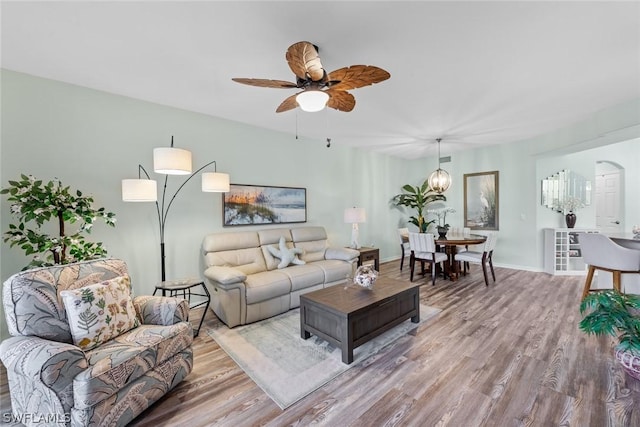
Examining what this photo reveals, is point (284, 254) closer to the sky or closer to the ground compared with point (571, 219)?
closer to the ground

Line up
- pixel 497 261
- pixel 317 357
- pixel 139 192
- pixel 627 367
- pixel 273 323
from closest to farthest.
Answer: pixel 627 367
pixel 317 357
pixel 139 192
pixel 273 323
pixel 497 261

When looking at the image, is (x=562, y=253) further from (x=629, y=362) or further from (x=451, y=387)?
(x=451, y=387)

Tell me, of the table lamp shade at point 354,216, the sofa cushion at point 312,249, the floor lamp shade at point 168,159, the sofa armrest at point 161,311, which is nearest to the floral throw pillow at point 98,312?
the sofa armrest at point 161,311

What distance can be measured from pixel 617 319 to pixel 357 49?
2.99 metres

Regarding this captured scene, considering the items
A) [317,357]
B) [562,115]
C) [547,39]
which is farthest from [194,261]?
[562,115]

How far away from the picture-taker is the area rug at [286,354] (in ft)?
6.41

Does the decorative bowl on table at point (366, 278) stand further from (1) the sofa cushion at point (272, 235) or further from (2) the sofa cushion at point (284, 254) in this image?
(1) the sofa cushion at point (272, 235)

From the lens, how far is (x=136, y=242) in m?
3.15

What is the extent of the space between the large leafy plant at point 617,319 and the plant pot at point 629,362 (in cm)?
3

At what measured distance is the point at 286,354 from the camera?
237cm

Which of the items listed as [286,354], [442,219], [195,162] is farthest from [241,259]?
[442,219]

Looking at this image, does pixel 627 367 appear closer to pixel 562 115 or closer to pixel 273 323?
pixel 273 323

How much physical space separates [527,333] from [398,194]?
14.8 ft

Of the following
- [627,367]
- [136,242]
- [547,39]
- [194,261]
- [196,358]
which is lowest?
[196,358]
